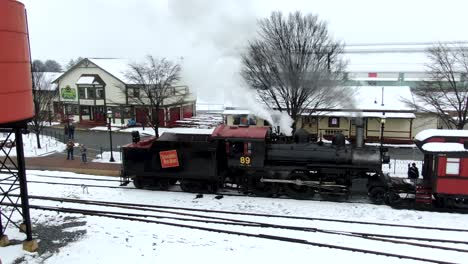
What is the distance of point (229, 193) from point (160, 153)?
3624 mm

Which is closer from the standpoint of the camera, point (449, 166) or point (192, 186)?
point (449, 166)

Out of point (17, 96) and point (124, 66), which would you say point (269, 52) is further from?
point (124, 66)

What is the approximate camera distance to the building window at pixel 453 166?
48.9 feet

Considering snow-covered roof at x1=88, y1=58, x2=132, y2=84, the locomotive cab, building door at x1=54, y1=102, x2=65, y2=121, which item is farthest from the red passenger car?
building door at x1=54, y1=102, x2=65, y2=121

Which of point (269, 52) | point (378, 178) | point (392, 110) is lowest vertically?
point (378, 178)

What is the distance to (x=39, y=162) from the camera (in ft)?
82.0

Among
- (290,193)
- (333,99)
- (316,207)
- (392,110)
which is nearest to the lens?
(316,207)

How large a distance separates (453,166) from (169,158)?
11591 millimetres

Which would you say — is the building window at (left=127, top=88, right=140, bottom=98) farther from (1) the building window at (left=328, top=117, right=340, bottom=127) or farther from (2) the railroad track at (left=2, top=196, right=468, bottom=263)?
(2) the railroad track at (left=2, top=196, right=468, bottom=263)

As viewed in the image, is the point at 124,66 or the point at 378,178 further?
the point at 124,66

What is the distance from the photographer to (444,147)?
15.0 m

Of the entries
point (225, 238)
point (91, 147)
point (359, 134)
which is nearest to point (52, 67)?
point (91, 147)

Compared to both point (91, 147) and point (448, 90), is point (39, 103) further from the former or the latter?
point (448, 90)

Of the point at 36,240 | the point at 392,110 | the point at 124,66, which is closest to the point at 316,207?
the point at 36,240
